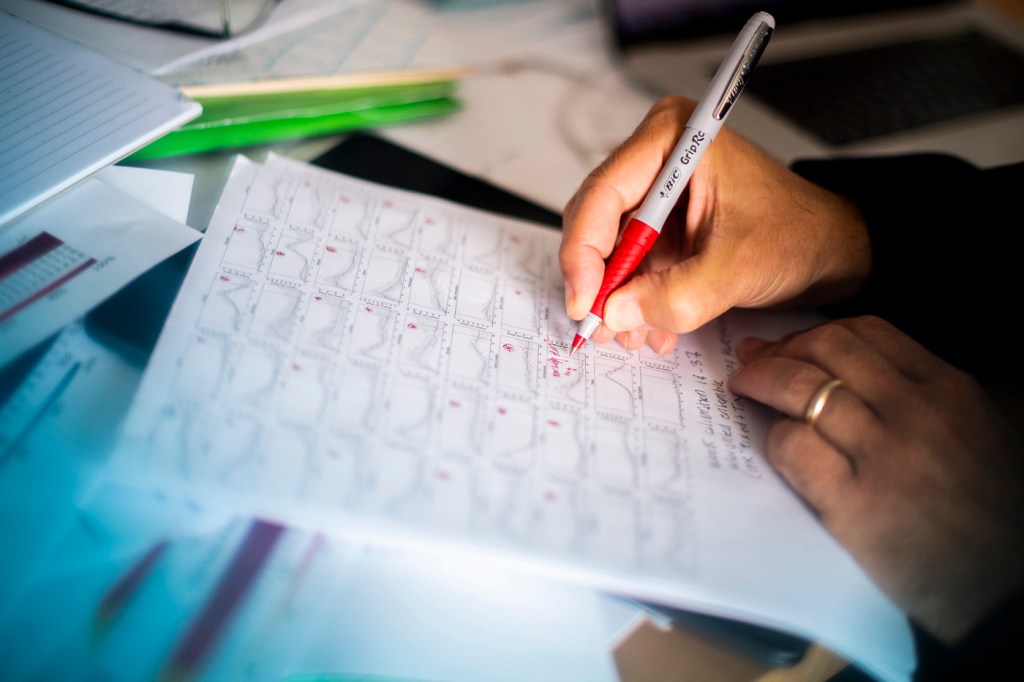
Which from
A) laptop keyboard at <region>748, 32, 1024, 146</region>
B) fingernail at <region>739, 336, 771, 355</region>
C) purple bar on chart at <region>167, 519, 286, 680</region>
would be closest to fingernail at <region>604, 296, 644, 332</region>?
fingernail at <region>739, 336, 771, 355</region>

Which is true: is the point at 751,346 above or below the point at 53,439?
above

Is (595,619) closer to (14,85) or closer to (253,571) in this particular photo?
(253,571)

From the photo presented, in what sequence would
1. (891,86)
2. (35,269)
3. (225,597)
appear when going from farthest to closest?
(891,86)
(35,269)
(225,597)

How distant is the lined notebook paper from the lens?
538mm

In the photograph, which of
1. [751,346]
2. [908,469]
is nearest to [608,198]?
[751,346]

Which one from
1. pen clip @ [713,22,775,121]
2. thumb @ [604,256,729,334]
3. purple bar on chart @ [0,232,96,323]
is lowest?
purple bar on chart @ [0,232,96,323]

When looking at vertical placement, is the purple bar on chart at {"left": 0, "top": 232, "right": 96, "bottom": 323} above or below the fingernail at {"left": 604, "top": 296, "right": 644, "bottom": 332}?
below

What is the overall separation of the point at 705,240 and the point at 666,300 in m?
0.08

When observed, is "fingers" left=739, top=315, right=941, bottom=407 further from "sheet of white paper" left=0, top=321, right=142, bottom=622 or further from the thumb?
"sheet of white paper" left=0, top=321, right=142, bottom=622

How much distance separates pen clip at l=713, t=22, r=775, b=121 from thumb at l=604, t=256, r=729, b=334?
12 cm

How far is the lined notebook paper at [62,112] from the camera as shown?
54 cm

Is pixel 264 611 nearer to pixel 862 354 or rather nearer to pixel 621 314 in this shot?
pixel 621 314

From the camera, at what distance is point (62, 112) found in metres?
0.59

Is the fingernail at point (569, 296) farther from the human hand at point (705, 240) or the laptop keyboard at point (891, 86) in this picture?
the laptop keyboard at point (891, 86)
